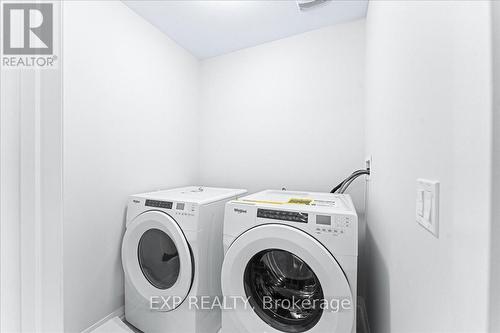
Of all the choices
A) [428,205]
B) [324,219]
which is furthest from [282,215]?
[428,205]

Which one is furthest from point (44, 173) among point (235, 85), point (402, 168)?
point (235, 85)

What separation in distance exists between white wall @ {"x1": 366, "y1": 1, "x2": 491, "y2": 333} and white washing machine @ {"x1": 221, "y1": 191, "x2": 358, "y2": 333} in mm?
181

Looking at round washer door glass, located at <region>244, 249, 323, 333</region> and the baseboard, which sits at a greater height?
round washer door glass, located at <region>244, 249, 323, 333</region>

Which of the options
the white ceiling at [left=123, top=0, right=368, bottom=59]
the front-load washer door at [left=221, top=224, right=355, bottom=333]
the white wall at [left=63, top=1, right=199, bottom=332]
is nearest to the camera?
the front-load washer door at [left=221, top=224, right=355, bottom=333]

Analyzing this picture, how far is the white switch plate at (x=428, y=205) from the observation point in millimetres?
455

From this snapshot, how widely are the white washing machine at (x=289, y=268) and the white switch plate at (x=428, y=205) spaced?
16.5 inches

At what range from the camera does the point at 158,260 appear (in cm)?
145

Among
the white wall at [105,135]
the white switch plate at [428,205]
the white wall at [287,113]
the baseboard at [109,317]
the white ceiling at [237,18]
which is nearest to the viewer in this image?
the white switch plate at [428,205]

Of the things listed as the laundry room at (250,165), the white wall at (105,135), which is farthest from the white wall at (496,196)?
the white wall at (105,135)

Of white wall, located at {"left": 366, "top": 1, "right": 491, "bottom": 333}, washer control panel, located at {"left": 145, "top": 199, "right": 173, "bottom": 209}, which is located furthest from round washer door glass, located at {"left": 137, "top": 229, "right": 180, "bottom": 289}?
white wall, located at {"left": 366, "top": 1, "right": 491, "bottom": 333}

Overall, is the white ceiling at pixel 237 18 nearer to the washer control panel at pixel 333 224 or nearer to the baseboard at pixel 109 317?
the washer control panel at pixel 333 224

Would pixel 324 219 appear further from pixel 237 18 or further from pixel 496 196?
pixel 237 18

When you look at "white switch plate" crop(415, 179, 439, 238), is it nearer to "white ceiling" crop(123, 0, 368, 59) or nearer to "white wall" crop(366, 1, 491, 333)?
"white wall" crop(366, 1, 491, 333)

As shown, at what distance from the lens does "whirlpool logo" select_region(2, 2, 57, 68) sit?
34cm
